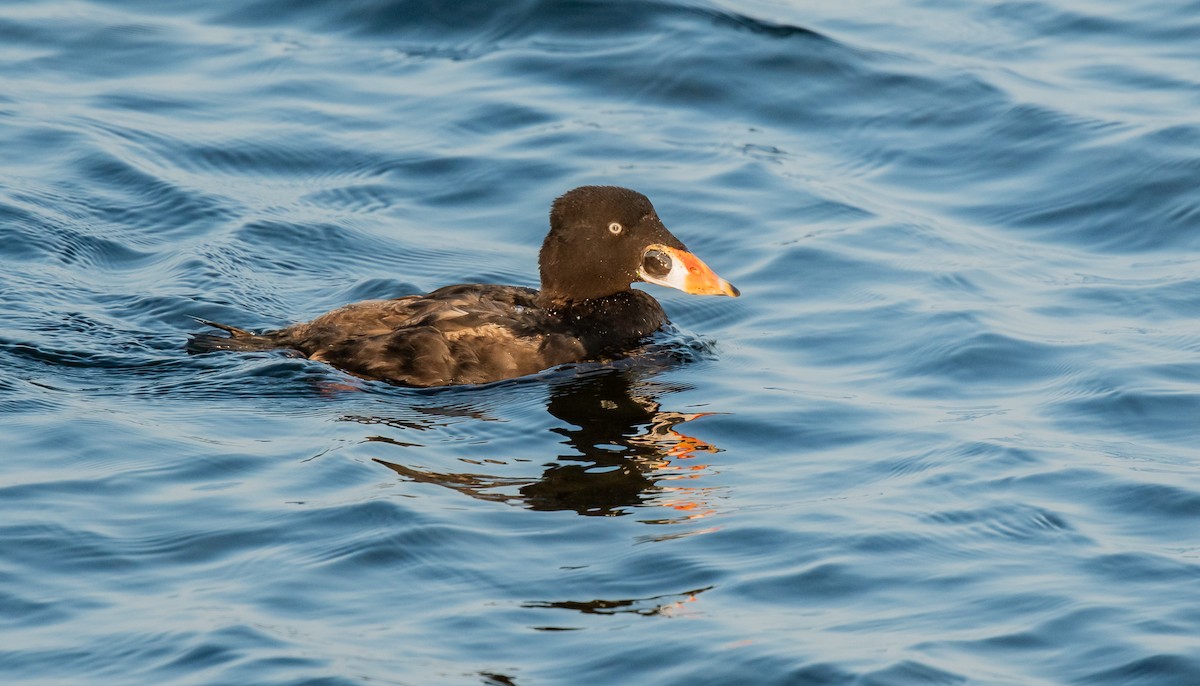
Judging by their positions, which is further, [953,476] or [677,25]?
[677,25]

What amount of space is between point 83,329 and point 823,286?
13.5 feet

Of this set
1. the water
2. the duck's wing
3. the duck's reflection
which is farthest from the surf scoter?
the duck's reflection

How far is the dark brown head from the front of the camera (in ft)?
28.9

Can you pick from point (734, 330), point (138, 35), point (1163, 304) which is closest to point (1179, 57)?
point (1163, 304)

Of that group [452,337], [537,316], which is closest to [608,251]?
[537,316]

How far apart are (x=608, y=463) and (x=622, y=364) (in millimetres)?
1349

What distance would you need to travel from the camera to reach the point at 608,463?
24.2 feet

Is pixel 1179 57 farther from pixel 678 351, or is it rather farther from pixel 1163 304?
pixel 678 351

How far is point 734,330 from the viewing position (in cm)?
937

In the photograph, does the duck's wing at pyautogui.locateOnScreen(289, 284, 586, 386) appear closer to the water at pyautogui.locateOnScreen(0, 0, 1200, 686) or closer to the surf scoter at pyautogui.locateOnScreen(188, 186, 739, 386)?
the surf scoter at pyautogui.locateOnScreen(188, 186, 739, 386)

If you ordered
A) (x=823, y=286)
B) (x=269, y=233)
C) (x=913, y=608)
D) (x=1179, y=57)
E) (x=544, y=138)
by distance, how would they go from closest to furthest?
(x=913, y=608) < (x=823, y=286) < (x=269, y=233) < (x=544, y=138) < (x=1179, y=57)

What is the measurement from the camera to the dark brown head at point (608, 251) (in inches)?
347

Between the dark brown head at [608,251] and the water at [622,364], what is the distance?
45 centimetres

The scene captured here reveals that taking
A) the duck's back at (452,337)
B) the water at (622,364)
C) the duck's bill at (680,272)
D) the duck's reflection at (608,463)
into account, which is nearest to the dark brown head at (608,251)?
the duck's bill at (680,272)
